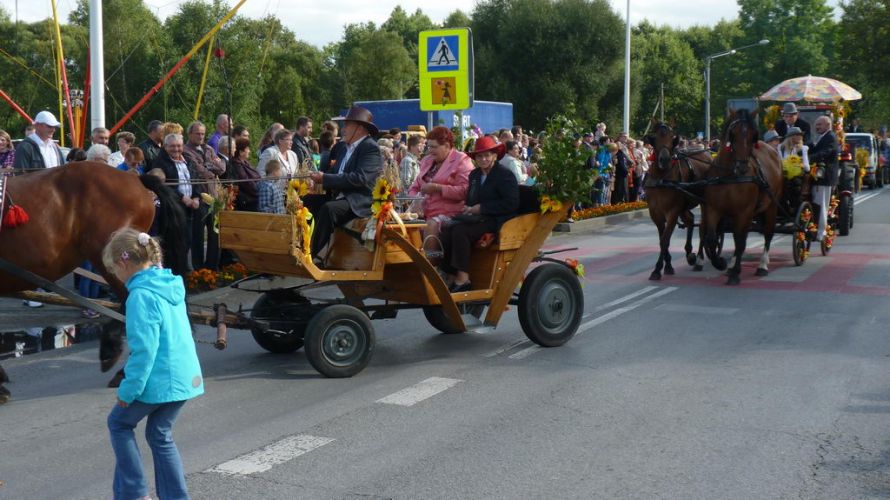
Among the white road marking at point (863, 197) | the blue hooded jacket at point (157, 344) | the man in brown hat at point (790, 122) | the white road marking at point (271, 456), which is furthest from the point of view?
the white road marking at point (863, 197)

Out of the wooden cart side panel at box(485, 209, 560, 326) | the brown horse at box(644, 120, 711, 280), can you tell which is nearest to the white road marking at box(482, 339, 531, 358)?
the wooden cart side panel at box(485, 209, 560, 326)

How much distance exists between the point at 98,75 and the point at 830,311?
10.3m

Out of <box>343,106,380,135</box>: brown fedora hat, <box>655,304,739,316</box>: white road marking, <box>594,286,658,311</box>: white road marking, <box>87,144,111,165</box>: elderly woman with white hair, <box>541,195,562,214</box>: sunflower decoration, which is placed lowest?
<box>655,304,739,316</box>: white road marking

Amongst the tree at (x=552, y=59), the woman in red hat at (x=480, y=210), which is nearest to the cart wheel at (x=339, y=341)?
the woman in red hat at (x=480, y=210)

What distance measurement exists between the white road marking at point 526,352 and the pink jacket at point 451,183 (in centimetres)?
140

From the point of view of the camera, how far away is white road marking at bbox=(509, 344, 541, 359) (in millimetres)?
8828

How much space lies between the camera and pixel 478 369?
27.2 feet

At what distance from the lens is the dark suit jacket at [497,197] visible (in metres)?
8.95

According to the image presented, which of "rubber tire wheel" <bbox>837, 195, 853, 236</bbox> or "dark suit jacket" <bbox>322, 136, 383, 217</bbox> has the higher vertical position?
"dark suit jacket" <bbox>322, 136, 383, 217</bbox>

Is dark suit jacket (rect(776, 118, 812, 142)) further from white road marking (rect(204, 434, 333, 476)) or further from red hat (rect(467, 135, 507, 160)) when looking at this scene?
white road marking (rect(204, 434, 333, 476))

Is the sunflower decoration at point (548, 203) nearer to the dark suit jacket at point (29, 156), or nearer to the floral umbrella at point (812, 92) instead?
the dark suit jacket at point (29, 156)

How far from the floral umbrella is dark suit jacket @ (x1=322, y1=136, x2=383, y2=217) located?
1371cm

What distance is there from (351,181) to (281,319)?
1.30 m

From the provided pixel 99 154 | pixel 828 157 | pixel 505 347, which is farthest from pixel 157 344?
pixel 828 157
